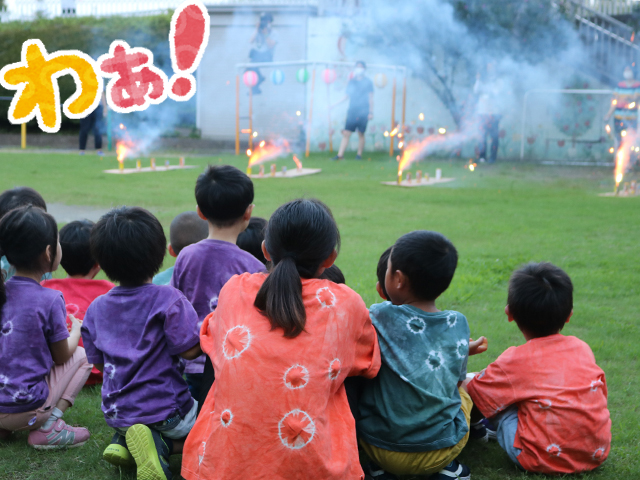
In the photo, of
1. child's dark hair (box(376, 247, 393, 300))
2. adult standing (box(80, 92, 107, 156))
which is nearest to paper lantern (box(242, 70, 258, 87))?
adult standing (box(80, 92, 107, 156))

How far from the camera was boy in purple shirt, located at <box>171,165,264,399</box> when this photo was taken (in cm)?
268

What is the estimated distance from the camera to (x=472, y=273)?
5027 mm

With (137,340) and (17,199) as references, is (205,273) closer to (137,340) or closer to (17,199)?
(137,340)

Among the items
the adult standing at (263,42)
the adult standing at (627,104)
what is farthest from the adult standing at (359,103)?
the adult standing at (627,104)

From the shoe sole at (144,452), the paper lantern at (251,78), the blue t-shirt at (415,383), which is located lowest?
the shoe sole at (144,452)

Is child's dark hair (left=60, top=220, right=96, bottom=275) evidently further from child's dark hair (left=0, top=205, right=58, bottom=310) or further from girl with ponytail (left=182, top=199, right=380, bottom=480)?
girl with ponytail (left=182, top=199, right=380, bottom=480)

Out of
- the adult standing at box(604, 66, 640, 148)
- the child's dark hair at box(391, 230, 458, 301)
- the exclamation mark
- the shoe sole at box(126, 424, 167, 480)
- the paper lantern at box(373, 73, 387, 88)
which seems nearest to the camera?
the shoe sole at box(126, 424, 167, 480)

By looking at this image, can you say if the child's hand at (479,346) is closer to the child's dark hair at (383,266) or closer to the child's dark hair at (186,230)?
the child's dark hair at (383,266)

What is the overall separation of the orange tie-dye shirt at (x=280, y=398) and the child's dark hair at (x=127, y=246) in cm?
51

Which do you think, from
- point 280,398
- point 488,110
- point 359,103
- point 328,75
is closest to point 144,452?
point 280,398

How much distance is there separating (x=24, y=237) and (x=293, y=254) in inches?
44.4

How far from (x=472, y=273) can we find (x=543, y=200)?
4.08m

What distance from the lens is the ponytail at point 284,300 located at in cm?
191

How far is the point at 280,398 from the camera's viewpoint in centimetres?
189
